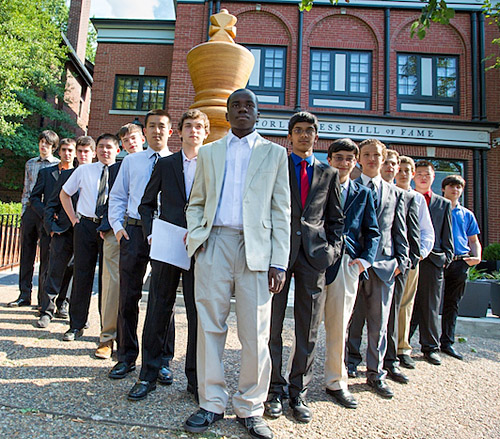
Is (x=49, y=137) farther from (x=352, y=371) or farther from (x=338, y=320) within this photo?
(x=352, y=371)

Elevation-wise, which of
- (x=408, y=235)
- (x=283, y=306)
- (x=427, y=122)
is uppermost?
(x=427, y=122)

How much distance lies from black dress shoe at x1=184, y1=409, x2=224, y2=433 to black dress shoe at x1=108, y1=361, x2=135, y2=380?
0.94 metres

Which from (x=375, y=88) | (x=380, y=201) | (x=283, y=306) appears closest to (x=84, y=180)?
(x=283, y=306)

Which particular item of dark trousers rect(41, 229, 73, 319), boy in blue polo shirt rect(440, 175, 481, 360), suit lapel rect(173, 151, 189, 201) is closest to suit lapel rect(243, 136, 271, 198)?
suit lapel rect(173, 151, 189, 201)

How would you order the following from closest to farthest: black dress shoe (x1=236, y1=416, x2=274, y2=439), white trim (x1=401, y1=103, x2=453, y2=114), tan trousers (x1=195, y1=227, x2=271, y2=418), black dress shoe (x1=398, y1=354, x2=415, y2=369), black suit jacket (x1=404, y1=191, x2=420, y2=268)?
black dress shoe (x1=236, y1=416, x2=274, y2=439) < tan trousers (x1=195, y1=227, x2=271, y2=418) < black suit jacket (x1=404, y1=191, x2=420, y2=268) < black dress shoe (x1=398, y1=354, x2=415, y2=369) < white trim (x1=401, y1=103, x2=453, y2=114)

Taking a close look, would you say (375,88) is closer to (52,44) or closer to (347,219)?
(347,219)

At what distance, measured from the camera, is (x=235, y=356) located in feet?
12.8

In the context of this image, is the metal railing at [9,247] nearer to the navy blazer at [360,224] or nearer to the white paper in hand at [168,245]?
the white paper in hand at [168,245]

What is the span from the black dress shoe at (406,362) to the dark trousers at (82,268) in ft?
11.0

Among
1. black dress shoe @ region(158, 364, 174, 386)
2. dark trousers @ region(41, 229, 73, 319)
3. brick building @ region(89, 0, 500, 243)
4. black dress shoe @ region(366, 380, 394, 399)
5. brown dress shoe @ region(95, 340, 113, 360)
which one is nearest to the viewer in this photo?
black dress shoe @ region(158, 364, 174, 386)

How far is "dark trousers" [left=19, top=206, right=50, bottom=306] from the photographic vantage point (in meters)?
5.29

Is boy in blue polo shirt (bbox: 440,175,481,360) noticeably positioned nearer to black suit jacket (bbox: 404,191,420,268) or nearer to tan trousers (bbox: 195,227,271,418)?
black suit jacket (bbox: 404,191,420,268)

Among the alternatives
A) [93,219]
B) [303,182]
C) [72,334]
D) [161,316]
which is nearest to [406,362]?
[303,182]

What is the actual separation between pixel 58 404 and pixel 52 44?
18360 mm
